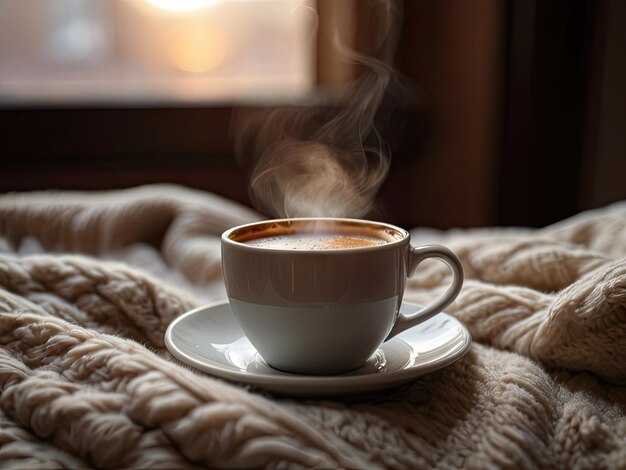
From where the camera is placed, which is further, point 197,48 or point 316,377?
point 197,48

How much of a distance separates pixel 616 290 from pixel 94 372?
403mm

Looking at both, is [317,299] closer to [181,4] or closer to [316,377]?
[316,377]

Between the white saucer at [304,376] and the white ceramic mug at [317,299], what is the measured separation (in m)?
0.02

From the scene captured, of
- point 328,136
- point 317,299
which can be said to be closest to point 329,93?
point 328,136

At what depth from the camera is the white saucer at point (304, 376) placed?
1.66ft

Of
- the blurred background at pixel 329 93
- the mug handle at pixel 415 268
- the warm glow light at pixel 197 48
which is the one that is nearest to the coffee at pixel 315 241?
the mug handle at pixel 415 268

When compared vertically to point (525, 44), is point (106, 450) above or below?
below

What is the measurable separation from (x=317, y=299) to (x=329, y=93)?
117 cm

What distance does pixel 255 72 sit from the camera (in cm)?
179

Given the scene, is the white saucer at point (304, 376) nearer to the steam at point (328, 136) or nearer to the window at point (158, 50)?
the steam at point (328, 136)

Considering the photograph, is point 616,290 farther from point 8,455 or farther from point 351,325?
point 8,455

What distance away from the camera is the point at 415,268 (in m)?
0.60

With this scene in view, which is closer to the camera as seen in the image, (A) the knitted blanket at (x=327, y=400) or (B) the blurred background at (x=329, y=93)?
(A) the knitted blanket at (x=327, y=400)

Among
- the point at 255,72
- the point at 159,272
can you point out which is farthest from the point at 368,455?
the point at 255,72
